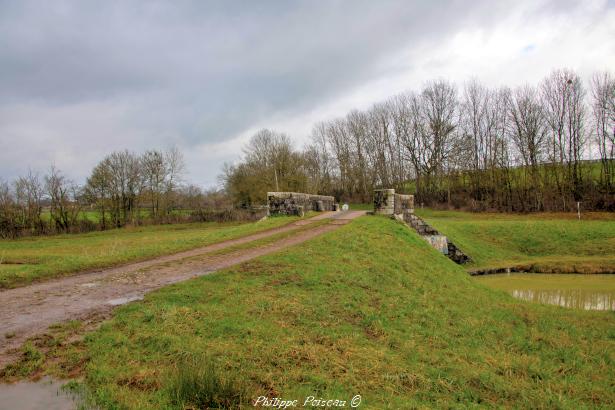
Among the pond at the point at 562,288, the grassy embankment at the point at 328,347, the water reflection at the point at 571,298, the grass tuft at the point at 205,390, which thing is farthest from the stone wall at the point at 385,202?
the grass tuft at the point at 205,390

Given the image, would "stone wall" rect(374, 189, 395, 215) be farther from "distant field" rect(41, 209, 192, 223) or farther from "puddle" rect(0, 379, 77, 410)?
"distant field" rect(41, 209, 192, 223)

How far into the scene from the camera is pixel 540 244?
80.4ft

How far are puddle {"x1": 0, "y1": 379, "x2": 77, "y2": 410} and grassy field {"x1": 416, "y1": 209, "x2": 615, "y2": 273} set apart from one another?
19989 mm


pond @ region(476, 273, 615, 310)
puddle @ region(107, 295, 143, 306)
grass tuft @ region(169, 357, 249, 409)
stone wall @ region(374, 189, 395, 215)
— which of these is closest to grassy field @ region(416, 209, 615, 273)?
pond @ region(476, 273, 615, 310)

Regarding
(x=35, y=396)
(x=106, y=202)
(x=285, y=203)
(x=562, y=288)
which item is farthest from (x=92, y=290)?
(x=106, y=202)

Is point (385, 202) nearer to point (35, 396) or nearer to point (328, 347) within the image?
point (328, 347)

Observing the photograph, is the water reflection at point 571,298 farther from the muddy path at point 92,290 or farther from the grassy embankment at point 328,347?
the muddy path at point 92,290

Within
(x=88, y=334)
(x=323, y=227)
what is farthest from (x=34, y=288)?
(x=323, y=227)

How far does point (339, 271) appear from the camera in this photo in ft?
30.9

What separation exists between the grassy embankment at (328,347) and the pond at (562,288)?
152 inches

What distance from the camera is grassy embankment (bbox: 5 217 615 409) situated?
418 cm

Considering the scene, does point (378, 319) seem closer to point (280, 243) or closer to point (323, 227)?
point (280, 243)

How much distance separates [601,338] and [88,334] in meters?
9.67

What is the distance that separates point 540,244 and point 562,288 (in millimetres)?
10061
